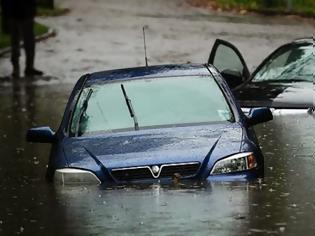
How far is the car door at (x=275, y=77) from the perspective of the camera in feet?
46.6

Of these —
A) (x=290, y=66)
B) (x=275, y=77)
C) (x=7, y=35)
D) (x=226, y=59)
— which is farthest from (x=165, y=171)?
(x=7, y=35)

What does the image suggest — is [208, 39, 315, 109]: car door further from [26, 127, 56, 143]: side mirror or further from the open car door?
[26, 127, 56, 143]: side mirror

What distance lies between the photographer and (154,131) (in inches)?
406

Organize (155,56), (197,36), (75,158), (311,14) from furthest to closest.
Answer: (311,14)
(197,36)
(155,56)
(75,158)

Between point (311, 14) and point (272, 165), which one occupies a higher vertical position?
point (272, 165)

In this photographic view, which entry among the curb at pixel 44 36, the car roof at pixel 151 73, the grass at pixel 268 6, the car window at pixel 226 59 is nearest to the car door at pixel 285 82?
the car window at pixel 226 59

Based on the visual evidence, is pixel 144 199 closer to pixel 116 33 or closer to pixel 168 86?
pixel 168 86

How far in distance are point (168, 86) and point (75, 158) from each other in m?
1.71

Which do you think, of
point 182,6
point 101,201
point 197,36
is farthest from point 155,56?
point 101,201

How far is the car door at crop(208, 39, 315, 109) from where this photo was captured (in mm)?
14211

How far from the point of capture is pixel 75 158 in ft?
32.9

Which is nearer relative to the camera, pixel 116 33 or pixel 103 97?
pixel 103 97

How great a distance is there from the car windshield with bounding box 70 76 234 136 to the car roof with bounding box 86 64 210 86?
0.09 m

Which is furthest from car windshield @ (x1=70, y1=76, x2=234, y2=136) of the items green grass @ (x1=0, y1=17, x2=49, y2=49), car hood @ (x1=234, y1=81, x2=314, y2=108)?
green grass @ (x1=0, y1=17, x2=49, y2=49)
